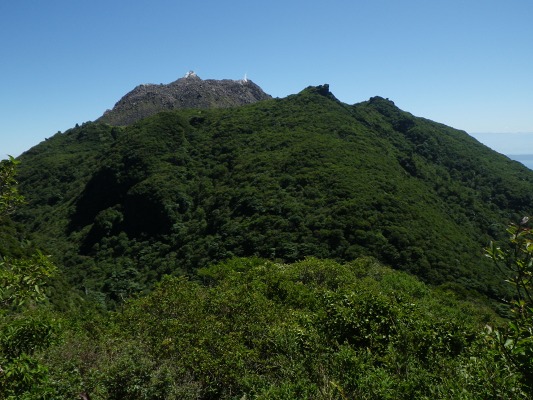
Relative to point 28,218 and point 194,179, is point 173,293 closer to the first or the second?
point 194,179

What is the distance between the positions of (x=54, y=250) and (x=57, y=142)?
84.3 m

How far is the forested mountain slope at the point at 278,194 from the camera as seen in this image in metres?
60.3

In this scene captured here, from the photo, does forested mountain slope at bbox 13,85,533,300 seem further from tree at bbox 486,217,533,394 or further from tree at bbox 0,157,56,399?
tree at bbox 486,217,533,394

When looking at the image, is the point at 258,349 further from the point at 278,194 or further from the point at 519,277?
the point at 278,194

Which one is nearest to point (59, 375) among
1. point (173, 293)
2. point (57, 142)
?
point (173, 293)

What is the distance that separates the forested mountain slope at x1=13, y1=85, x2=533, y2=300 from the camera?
60312mm

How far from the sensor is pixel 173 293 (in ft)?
65.6

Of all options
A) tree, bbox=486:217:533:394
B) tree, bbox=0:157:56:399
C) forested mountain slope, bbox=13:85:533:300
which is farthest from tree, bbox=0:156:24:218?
forested mountain slope, bbox=13:85:533:300

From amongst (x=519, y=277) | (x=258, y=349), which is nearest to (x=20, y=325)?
(x=519, y=277)

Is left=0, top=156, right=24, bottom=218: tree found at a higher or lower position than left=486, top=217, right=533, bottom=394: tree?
higher

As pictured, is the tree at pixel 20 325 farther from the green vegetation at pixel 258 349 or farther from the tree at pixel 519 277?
the tree at pixel 519 277

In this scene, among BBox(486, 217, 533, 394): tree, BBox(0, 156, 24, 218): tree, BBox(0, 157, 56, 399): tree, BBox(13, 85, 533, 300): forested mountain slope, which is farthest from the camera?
BBox(13, 85, 533, 300): forested mountain slope

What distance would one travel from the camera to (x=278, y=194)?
74.5m

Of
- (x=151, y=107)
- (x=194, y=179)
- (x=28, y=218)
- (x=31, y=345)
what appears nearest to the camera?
(x=31, y=345)
